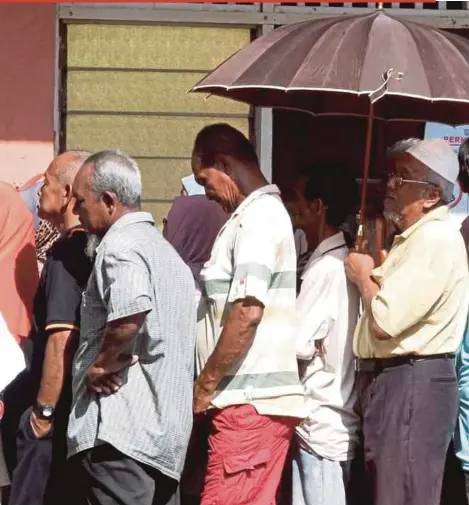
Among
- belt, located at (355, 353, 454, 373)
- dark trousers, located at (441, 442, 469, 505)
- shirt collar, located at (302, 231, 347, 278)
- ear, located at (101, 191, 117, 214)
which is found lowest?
dark trousers, located at (441, 442, 469, 505)

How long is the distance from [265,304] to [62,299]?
0.78m

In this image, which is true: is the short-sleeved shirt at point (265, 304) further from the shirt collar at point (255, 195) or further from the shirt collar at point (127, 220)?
the shirt collar at point (127, 220)

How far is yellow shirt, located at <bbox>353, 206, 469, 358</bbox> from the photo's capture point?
3787 millimetres

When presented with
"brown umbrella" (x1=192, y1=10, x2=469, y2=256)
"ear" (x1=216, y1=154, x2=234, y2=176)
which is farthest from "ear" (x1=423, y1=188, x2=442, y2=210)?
"ear" (x1=216, y1=154, x2=234, y2=176)

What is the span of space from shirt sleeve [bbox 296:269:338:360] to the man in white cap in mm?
133

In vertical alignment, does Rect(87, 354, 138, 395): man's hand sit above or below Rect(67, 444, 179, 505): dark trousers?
above

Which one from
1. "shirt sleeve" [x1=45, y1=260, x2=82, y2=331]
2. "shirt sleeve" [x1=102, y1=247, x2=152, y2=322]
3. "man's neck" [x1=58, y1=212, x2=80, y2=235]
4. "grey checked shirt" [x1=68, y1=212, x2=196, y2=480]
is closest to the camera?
"shirt sleeve" [x1=102, y1=247, x2=152, y2=322]

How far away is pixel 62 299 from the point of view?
3.97 m

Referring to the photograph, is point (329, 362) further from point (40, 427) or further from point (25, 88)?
point (25, 88)

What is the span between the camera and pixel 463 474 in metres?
4.11

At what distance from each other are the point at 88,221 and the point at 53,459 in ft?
3.15

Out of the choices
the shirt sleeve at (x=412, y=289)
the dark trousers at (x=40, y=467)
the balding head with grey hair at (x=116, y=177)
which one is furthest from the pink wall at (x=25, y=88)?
the shirt sleeve at (x=412, y=289)

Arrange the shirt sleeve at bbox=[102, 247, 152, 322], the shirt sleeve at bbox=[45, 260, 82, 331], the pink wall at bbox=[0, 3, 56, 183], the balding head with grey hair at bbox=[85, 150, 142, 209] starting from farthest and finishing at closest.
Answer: the pink wall at bbox=[0, 3, 56, 183]
the shirt sleeve at bbox=[45, 260, 82, 331]
the balding head with grey hair at bbox=[85, 150, 142, 209]
the shirt sleeve at bbox=[102, 247, 152, 322]

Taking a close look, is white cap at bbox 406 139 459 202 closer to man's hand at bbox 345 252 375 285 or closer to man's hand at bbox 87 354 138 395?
man's hand at bbox 345 252 375 285
